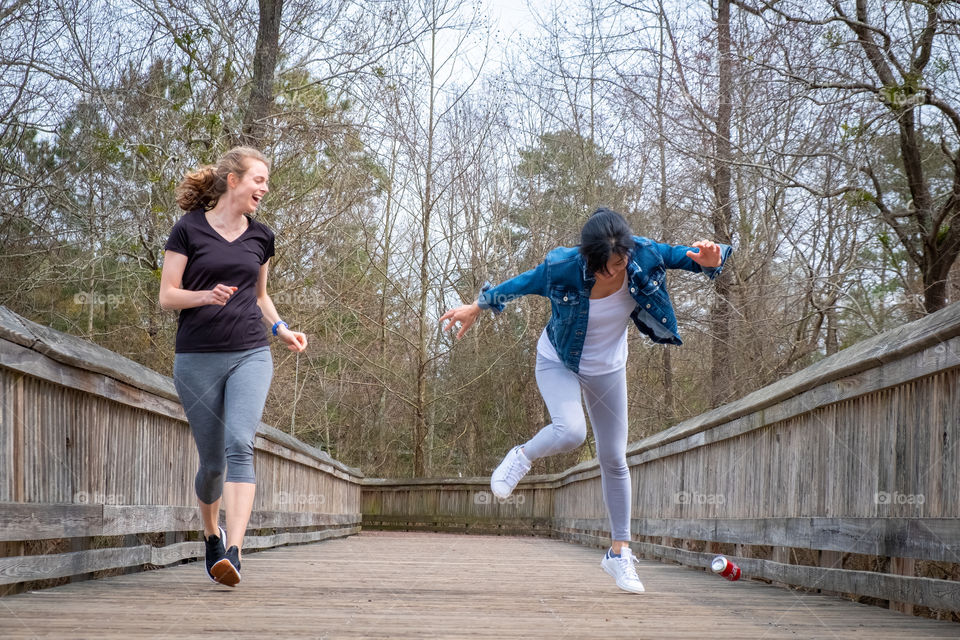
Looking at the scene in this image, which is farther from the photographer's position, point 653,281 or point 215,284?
point 653,281

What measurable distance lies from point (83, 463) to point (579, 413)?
2354mm

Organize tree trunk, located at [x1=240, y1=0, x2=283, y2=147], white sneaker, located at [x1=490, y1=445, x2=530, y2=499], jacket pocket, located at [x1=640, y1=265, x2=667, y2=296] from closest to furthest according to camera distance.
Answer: jacket pocket, located at [x1=640, y1=265, x2=667, y2=296] → white sneaker, located at [x1=490, y1=445, x2=530, y2=499] → tree trunk, located at [x1=240, y1=0, x2=283, y2=147]

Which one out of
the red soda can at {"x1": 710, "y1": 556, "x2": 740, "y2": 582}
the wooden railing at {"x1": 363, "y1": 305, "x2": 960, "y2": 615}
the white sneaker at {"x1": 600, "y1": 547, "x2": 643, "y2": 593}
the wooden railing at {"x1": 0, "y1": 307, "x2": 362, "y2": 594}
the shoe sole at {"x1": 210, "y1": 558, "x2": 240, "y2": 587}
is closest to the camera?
the wooden railing at {"x1": 363, "y1": 305, "x2": 960, "y2": 615}

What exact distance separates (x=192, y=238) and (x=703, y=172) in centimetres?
1060

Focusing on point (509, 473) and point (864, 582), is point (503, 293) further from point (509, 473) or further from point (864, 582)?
point (864, 582)

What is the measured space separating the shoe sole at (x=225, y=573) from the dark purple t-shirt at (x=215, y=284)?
953 mm

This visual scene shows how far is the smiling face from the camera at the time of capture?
4605mm

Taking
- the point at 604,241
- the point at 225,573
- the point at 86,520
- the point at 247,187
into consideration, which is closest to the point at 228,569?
the point at 225,573

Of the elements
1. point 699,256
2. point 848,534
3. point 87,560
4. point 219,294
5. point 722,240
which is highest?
point 722,240

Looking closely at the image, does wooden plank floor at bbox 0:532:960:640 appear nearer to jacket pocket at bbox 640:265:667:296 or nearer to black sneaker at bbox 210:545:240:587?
black sneaker at bbox 210:545:240:587

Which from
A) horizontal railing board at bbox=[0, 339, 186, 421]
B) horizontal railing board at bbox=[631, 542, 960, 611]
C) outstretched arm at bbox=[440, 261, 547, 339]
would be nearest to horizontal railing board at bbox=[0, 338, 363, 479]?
horizontal railing board at bbox=[0, 339, 186, 421]

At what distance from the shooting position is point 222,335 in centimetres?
440

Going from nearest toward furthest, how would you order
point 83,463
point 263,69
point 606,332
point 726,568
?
point 83,463, point 606,332, point 726,568, point 263,69

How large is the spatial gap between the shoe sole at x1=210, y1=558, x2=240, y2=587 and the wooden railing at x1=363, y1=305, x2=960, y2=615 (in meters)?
2.78
